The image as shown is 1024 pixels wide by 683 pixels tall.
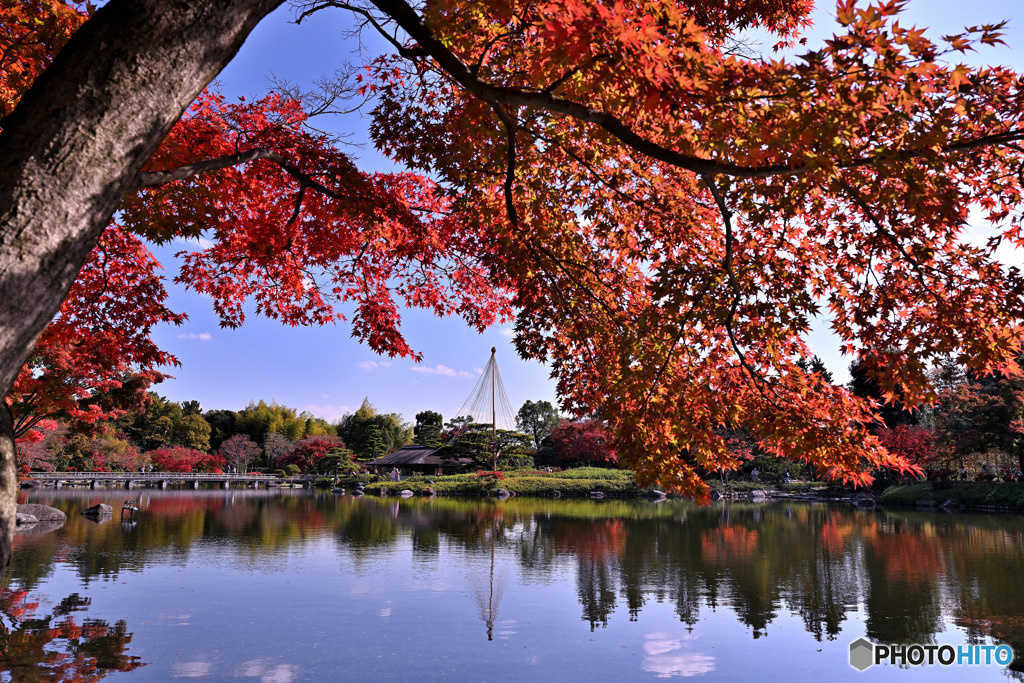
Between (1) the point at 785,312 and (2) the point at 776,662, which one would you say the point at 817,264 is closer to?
(1) the point at 785,312

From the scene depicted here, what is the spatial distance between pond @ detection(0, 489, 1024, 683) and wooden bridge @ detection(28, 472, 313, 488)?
25681 mm

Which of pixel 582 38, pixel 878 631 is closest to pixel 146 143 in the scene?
pixel 582 38

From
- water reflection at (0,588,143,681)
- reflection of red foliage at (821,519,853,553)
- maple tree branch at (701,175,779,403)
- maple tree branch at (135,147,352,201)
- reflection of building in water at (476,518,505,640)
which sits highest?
maple tree branch at (135,147,352,201)

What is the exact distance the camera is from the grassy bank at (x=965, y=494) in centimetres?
2222

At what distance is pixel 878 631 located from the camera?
22.9 ft

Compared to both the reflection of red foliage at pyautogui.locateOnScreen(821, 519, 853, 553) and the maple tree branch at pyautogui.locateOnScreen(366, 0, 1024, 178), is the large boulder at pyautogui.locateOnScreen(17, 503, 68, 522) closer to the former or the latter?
the maple tree branch at pyautogui.locateOnScreen(366, 0, 1024, 178)

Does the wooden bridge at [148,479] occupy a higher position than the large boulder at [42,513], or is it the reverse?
the large boulder at [42,513]

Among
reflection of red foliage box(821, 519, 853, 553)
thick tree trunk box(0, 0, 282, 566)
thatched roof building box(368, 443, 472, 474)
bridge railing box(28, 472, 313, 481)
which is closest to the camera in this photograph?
thick tree trunk box(0, 0, 282, 566)

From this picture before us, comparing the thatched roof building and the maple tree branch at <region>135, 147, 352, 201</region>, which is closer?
the maple tree branch at <region>135, 147, 352, 201</region>

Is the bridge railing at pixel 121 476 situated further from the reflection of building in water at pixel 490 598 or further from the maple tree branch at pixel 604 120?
the maple tree branch at pixel 604 120

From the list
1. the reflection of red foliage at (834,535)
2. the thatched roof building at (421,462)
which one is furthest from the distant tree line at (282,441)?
the reflection of red foliage at (834,535)

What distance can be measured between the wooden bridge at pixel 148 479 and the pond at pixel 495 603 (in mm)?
25681

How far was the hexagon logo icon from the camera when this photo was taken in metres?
6.08

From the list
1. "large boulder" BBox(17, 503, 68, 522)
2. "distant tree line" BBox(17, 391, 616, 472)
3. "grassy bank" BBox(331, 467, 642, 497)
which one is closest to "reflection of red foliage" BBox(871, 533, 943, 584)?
"distant tree line" BBox(17, 391, 616, 472)
